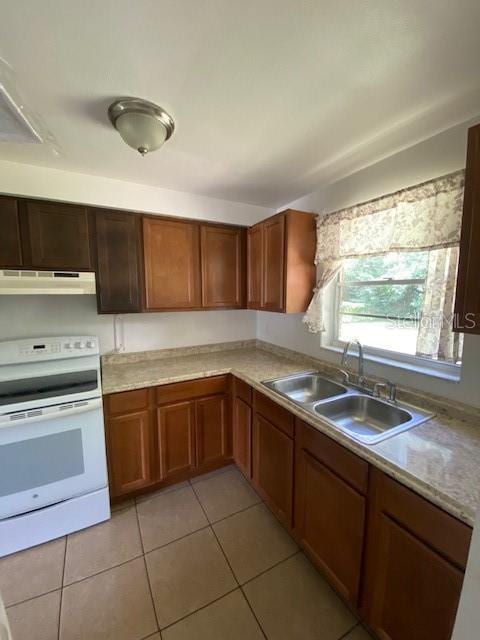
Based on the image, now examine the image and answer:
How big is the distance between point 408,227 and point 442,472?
1212 millimetres

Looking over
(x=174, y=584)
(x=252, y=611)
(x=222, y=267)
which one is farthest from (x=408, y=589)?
(x=222, y=267)

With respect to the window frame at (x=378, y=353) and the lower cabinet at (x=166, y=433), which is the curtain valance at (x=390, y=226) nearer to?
the window frame at (x=378, y=353)

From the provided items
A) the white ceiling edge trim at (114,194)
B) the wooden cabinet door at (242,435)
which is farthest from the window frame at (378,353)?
the white ceiling edge trim at (114,194)

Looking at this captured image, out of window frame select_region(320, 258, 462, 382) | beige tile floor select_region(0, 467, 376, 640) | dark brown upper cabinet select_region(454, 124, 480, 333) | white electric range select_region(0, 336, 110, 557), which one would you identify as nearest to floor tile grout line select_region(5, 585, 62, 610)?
beige tile floor select_region(0, 467, 376, 640)

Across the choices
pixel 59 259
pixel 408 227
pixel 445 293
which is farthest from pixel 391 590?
pixel 59 259

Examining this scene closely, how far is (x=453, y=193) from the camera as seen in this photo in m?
1.29

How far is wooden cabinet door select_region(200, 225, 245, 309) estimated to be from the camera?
2.29 meters

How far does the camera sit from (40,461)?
5.14ft

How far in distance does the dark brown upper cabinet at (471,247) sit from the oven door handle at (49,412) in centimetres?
193

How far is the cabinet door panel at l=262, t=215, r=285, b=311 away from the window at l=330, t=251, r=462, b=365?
1.44 ft

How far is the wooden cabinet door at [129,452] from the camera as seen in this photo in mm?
1815

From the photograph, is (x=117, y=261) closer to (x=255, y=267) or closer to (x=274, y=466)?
(x=255, y=267)

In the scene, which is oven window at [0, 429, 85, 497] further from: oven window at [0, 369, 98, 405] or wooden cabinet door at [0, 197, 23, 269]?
wooden cabinet door at [0, 197, 23, 269]

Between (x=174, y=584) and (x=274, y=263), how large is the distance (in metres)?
2.07
